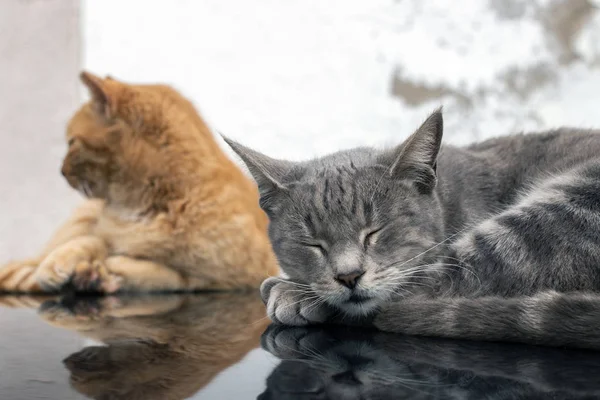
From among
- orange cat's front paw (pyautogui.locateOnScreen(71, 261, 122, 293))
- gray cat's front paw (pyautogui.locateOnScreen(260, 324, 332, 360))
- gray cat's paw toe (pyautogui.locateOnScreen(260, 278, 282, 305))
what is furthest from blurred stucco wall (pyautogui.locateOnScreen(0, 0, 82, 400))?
gray cat's front paw (pyautogui.locateOnScreen(260, 324, 332, 360))

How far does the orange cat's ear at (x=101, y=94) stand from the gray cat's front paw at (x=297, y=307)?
1191mm

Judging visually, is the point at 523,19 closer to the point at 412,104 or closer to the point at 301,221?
the point at 412,104

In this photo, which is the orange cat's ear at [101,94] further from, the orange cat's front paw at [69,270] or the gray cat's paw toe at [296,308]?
the gray cat's paw toe at [296,308]

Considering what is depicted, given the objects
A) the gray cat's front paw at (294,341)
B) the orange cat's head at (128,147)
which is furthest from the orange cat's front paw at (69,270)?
the gray cat's front paw at (294,341)

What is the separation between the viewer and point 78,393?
0.75m

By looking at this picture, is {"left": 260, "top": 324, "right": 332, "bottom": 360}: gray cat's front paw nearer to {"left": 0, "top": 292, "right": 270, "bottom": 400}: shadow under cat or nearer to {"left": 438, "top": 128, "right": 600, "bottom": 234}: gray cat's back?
{"left": 0, "top": 292, "right": 270, "bottom": 400}: shadow under cat

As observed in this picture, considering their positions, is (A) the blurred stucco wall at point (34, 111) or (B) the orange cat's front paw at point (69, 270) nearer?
(B) the orange cat's front paw at point (69, 270)

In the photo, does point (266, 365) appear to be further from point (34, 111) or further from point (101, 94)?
point (34, 111)

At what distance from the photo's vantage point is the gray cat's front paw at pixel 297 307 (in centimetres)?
116

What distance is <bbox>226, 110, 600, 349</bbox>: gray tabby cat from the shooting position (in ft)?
3.17

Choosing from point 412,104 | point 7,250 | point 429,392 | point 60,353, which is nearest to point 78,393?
point 60,353

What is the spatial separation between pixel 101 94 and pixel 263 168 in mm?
1128

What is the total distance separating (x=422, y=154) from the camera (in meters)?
1.16

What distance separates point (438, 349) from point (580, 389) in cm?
24
